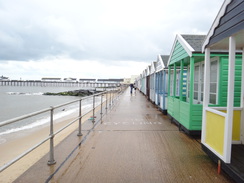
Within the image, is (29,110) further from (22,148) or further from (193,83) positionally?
(193,83)

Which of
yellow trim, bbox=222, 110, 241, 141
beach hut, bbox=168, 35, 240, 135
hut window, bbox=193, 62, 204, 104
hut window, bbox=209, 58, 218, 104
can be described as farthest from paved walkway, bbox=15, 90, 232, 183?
hut window, bbox=193, 62, 204, 104

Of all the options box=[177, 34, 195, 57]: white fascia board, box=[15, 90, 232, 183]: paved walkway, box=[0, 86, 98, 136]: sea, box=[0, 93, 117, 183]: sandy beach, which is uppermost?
box=[177, 34, 195, 57]: white fascia board

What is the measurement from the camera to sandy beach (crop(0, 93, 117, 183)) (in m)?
3.29

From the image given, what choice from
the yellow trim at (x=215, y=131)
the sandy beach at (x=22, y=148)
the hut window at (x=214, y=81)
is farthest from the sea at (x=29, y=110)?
the hut window at (x=214, y=81)

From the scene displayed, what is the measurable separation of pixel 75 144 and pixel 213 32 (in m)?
3.66

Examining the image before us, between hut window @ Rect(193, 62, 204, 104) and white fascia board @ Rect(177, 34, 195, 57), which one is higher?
white fascia board @ Rect(177, 34, 195, 57)

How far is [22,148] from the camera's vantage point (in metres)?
6.60

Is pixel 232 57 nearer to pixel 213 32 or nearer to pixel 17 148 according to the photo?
pixel 213 32

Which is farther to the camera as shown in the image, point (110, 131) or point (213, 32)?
point (110, 131)

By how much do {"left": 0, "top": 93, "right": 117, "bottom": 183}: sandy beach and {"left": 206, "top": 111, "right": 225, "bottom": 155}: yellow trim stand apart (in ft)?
10.6

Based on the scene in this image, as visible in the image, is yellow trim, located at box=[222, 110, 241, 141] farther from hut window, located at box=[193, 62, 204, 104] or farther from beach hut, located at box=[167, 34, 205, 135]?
hut window, located at box=[193, 62, 204, 104]

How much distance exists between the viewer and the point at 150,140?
194 inches

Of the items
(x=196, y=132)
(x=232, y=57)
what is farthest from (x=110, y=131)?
(x=232, y=57)

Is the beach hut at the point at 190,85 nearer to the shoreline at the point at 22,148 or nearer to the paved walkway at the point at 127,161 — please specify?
the paved walkway at the point at 127,161
